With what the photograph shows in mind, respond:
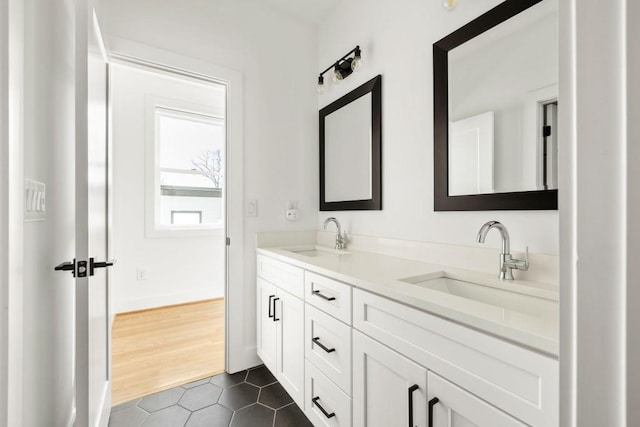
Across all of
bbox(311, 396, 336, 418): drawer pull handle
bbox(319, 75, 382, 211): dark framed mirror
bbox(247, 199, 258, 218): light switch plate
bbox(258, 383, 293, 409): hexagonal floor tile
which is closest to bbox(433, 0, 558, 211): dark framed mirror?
bbox(319, 75, 382, 211): dark framed mirror

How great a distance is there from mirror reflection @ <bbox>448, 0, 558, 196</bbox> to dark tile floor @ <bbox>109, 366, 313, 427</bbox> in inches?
57.7

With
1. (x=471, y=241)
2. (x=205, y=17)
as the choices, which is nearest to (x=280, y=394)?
(x=471, y=241)

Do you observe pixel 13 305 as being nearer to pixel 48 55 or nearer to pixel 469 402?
pixel 48 55

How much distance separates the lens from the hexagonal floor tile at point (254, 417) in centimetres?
149

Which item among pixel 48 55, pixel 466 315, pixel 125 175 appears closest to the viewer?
pixel 466 315

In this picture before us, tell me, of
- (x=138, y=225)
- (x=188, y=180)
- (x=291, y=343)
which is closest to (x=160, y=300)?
(x=138, y=225)

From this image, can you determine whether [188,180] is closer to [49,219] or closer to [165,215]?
[165,215]

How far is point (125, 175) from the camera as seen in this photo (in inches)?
119

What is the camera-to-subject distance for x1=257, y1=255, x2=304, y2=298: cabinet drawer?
1523 mm

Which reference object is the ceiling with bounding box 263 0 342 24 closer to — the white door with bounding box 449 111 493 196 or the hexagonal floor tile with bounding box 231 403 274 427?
the white door with bounding box 449 111 493 196

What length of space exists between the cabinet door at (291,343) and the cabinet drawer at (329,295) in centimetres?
12

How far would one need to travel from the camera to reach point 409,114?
62.2 inches

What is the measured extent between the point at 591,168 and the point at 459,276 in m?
1.00

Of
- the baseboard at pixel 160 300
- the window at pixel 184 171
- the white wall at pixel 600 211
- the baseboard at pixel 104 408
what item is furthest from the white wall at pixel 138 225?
the white wall at pixel 600 211
